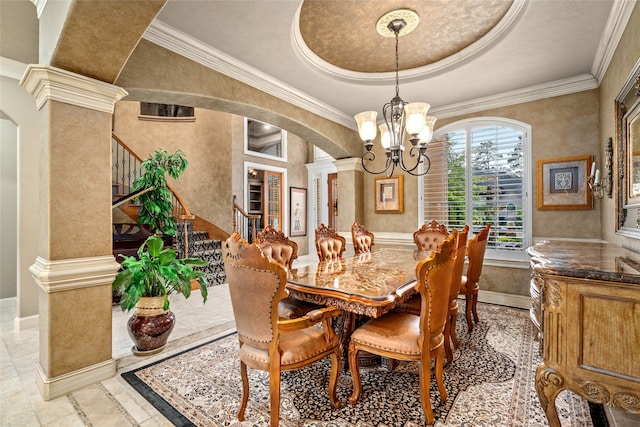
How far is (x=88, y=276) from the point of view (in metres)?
2.13

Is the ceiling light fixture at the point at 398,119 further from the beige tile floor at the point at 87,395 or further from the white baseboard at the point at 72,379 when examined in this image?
the white baseboard at the point at 72,379

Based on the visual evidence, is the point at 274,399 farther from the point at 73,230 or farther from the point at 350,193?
the point at 350,193

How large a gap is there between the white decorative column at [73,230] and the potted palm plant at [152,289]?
271 mm

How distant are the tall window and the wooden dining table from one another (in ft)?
6.32

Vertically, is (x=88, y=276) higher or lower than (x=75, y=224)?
lower

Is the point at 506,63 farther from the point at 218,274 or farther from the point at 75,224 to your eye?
the point at 218,274

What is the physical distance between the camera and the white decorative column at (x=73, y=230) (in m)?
2.00

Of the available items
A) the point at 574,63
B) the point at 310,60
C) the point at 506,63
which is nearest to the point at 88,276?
the point at 310,60

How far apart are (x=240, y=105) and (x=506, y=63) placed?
2.92 metres

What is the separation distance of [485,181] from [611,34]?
1.94 m

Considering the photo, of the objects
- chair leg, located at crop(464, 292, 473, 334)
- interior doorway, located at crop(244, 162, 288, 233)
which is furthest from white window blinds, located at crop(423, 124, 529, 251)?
interior doorway, located at crop(244, 162, 288, 233)

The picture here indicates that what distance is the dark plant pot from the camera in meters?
2.58

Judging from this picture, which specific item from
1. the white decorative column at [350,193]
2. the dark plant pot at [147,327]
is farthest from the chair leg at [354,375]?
the white decorative column at [350,193]

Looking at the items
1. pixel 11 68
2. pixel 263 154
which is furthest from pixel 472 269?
pixel 263 154
